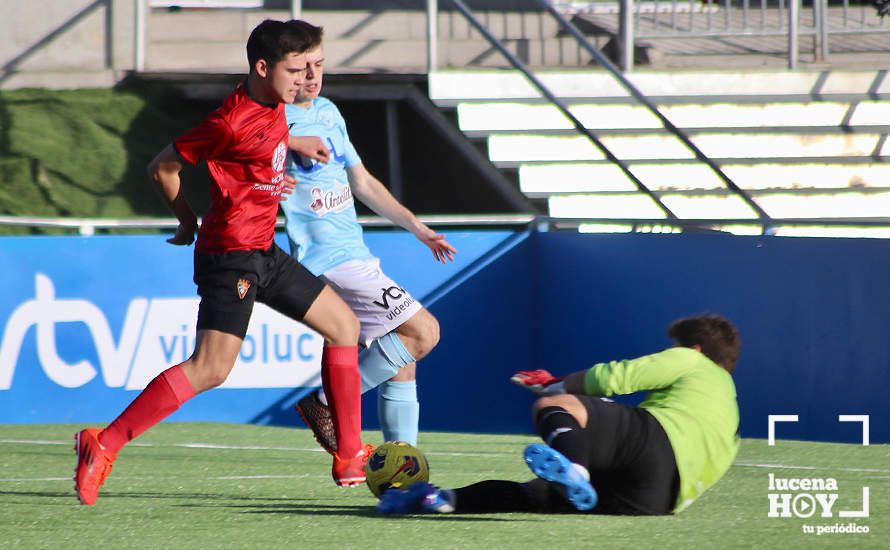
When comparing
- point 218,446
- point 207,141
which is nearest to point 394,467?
point 207,141

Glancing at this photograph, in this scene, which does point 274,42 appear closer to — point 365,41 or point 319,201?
point 319,201

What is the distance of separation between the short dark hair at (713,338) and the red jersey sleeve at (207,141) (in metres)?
1.88

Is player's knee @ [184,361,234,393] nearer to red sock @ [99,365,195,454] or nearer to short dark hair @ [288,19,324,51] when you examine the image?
red sock @ [99,365,195,454]

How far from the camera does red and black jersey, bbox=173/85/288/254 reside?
604 cm

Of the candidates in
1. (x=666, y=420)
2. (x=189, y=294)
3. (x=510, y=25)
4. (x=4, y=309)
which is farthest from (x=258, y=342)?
(x=510, y=25)

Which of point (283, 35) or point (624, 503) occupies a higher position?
point (283, 35)

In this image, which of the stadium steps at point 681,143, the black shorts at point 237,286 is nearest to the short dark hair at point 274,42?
the black shorts at point 237,286

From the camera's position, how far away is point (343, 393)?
21.4 ft

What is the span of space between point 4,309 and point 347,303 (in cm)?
382

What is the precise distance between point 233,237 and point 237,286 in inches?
7.6

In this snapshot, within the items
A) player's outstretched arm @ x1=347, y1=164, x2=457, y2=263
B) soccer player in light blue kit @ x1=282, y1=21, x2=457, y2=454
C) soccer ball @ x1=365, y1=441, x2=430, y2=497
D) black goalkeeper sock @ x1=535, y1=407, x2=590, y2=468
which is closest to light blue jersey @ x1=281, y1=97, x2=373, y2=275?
soccer player in light blue kit @ x1=282, y1=21, x2=457, y2=454

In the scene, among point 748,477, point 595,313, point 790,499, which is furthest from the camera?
point 595,313

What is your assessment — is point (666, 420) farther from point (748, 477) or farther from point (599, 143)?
point (599, 143)

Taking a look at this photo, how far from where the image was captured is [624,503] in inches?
230
